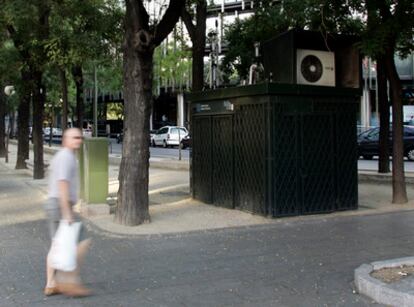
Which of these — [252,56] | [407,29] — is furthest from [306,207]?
[252,56]

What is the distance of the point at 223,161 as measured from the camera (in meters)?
11.7

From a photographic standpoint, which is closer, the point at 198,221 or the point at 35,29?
the point at 198,221

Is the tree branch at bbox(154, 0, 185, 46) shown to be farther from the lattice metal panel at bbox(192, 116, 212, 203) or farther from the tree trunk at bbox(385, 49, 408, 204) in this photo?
the tree trunk at bbox(385, 49, 408, 204)

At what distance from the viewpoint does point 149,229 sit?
9.55m

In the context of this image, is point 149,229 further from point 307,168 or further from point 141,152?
point 307,168

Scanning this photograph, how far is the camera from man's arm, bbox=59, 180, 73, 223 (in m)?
5.64

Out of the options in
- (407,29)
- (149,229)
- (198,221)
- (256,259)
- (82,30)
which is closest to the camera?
(256,259)

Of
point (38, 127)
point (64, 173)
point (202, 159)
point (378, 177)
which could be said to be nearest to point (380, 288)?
point (64, 173)

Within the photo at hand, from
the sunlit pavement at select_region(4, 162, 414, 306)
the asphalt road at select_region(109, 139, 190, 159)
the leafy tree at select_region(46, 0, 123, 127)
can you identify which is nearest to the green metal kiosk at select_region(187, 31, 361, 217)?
the sunlit pavement at select_region(4, 162, 414, 306)

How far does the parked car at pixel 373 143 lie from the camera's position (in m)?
25.3

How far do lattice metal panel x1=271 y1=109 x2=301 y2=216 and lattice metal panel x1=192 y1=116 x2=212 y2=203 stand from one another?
7.27 feet

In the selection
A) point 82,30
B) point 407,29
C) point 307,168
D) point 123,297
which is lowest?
point 123,297

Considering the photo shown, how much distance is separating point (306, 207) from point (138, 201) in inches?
121

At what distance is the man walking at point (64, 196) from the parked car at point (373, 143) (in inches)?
858
